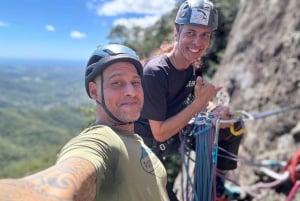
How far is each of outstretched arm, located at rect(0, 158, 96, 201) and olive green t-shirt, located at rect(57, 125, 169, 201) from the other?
6 centimetres

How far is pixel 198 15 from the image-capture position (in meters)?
2.89

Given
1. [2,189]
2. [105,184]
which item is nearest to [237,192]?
[105,184]

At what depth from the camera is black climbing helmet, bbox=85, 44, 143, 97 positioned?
6.46 feet

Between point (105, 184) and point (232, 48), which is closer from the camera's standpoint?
point (105, 184)

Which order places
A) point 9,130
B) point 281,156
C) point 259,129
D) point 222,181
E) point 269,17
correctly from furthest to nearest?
point 9,130 < point 269,17 < point 259,129 < point 281,156 < point 222,181

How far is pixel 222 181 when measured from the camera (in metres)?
3.90

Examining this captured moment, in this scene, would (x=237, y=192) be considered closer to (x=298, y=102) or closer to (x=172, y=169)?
(x=298, y=102)

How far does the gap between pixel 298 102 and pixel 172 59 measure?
3543 mm

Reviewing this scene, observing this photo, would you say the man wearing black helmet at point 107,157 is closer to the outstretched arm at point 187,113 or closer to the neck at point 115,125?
the neck at point 115,125

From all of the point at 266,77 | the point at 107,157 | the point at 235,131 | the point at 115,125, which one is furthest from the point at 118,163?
the point at 266,77

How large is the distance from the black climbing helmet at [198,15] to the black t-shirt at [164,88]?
306mm

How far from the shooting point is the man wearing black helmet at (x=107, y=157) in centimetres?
130

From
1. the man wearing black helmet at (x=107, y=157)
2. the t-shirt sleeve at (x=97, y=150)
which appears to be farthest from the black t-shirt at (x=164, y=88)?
the t-shirt sleeve at (x=97, y=150)

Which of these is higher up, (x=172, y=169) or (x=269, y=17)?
(x=269, y=17)
